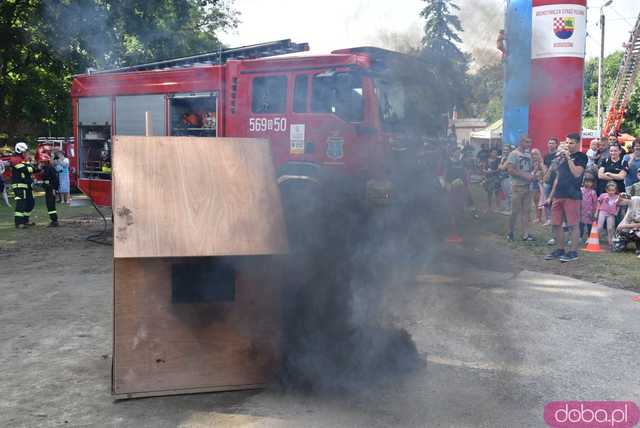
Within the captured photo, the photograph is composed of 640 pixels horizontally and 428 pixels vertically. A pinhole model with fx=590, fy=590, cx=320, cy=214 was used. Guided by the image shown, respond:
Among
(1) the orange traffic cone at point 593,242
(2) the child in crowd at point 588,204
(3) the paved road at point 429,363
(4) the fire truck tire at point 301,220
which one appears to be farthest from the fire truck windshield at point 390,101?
(2) the child in crowd at point 588,204

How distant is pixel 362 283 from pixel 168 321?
1.32m

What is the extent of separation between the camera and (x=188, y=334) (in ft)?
11.5

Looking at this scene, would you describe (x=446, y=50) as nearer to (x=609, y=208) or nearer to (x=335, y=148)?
(x=335, y=148)

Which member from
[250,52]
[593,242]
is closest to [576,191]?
[593,242]

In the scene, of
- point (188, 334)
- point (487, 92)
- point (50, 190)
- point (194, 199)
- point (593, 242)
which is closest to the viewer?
point (188, 334)

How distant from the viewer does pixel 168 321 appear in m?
3.46

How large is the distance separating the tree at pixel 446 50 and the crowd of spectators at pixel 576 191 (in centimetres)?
245

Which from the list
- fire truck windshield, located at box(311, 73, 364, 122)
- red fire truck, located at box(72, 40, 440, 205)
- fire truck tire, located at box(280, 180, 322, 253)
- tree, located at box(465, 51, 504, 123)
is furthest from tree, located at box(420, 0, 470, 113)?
fire truck tire, located at box(280, 180, 322, 253)

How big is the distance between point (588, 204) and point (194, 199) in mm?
7598

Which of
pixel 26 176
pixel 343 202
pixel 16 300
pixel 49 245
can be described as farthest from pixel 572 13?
pixel 26 176

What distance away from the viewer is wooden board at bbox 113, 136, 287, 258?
3.39 metres

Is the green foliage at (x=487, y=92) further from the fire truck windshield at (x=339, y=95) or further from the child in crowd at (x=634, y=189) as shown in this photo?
the child in crowd at (x=634, y=189)

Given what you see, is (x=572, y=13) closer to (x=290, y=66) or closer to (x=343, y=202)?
(x=343, y=202)

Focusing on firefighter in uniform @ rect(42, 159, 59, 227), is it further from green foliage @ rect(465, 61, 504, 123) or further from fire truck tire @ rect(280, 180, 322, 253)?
green foliage @ rect(465, 61, 504, 123)
